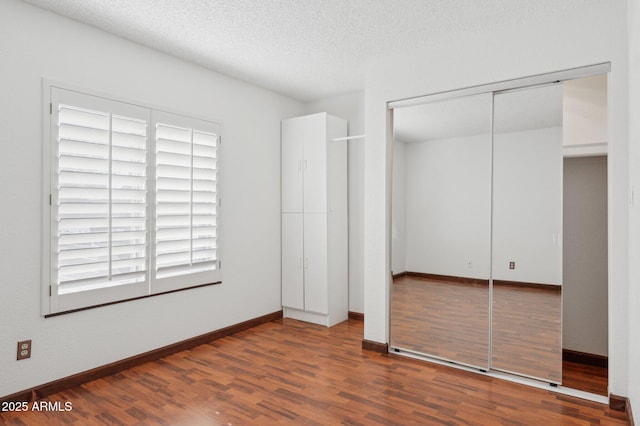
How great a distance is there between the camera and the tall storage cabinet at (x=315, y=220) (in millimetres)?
4297

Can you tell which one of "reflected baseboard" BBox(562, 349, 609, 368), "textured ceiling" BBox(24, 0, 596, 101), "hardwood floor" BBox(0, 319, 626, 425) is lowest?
"hardwood floor" BBox(0, 319, 626, 425)

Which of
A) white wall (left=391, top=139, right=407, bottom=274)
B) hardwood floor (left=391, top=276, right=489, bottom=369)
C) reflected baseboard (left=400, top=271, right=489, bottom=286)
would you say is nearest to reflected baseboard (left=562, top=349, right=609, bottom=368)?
hardwood floor (left=391, top=276, right=489, bottom=369)

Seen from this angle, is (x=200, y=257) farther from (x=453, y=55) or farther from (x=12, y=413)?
(x=453, y=55)

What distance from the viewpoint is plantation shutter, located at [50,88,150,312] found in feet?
8.82

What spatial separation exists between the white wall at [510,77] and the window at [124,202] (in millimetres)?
1626

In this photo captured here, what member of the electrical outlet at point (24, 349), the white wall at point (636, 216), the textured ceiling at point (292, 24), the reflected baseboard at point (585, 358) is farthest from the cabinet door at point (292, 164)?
the white wall at point (636, 216)

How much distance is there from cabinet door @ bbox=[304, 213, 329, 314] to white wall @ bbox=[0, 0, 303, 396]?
450 mm

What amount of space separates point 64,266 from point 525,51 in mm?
3748

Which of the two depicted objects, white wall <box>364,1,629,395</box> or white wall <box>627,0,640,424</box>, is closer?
white wall <box>627,0,640,424</box>

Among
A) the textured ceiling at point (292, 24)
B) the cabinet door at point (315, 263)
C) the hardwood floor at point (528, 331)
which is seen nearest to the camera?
the textured ceiling at point (292, 24)

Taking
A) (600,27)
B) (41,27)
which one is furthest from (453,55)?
(41,27)

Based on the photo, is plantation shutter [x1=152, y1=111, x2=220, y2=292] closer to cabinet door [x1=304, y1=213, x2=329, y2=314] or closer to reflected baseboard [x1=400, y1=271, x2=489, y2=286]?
cabinet door [x1=304, y1=213, x2=329, y2=314]

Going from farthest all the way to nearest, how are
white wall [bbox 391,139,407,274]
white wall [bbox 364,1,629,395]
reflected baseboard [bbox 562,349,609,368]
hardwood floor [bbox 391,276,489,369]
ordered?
white wall [bbox 391,139,407,274] < hardwood floor [bbox 391,276,489,369] < reflected baseboard [bbox 562,349,609,368] < white wall [bbox 364,1,629,395]

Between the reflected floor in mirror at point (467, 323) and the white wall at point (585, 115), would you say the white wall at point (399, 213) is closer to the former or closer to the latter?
the reflected floor in mirror at point (467, 323)
